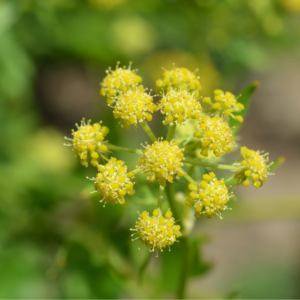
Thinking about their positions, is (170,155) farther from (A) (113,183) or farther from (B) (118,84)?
(B) (118,84)

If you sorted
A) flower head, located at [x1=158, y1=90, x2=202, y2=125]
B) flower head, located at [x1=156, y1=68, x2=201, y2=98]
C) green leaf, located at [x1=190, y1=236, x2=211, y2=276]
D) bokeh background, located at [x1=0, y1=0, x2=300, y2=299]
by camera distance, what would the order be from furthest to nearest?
bokeh background, located at [x1=0, y1=0, x2=300, y2=299] < green leaf, located at [x1=190, y1=236, x2=211, y2=276] < flower head, located at [x1=156, y1=68, x2=201, y2=98] < flower head, located at [x1=158, y1=90, x2=202, y2=125]

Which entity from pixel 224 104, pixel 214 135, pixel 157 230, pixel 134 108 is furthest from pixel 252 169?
pixel 134 108

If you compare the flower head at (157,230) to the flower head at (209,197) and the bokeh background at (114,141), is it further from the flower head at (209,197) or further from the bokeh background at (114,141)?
the bokeh background at (114,141)

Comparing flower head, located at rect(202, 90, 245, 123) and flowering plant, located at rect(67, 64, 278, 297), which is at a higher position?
flower head, located at rect(202, 90, 245, 123)

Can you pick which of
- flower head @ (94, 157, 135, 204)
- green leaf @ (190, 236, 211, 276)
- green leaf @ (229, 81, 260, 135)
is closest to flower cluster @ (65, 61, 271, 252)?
flower head @ (94, 157, 135, 204)

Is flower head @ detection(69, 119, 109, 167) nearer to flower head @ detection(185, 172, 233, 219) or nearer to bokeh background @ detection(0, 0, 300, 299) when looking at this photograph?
bokeh background @ detection(0, 0, 300, 299)

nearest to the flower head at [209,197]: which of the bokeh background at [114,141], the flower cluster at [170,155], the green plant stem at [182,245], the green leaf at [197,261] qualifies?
the flower cluster at [170,155]
